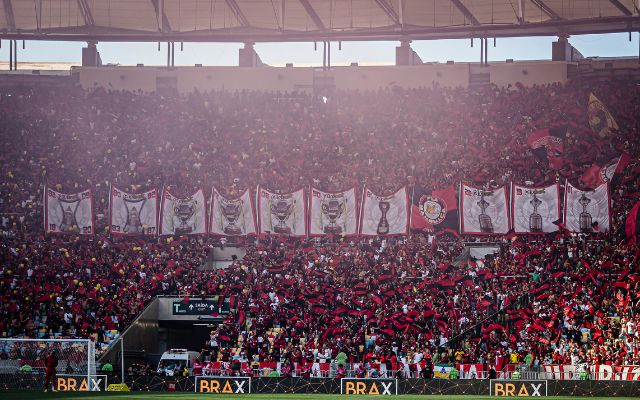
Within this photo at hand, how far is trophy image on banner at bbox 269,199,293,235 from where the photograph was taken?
49.5m

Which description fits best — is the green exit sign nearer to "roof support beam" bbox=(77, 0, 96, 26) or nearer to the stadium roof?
the stadium roof

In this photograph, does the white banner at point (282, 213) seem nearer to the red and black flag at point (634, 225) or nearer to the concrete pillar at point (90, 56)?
the red and black flag at point (634, 225)

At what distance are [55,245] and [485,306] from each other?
2002 centimetres

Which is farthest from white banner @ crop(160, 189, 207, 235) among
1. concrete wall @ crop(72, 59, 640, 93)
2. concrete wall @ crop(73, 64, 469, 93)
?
concrete wall @ crop(73, 64, 469, 93)

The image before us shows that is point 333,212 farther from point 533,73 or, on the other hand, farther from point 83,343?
point 533,73

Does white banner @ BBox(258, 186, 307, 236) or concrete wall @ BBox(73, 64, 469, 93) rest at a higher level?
concrete wall @ BBox(73, 64, 469, 93)

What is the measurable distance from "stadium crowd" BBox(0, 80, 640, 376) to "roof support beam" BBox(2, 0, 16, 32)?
373cm

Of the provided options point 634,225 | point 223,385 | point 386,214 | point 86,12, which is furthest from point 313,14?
point 223,385

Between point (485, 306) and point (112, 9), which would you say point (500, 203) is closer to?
point (485, 306)

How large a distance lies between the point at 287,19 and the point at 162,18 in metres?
7.14

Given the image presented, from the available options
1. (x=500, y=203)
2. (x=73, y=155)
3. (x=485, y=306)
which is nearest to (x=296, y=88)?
(x=73, y=155)

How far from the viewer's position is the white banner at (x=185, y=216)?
50.2 meters

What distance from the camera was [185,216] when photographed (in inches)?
1982

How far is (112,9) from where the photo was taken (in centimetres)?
5838
